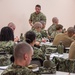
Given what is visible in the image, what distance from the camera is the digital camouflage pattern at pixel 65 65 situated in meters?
3.06

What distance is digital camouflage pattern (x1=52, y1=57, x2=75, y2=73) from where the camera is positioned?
10.0ft

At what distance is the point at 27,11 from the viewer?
9.23 m

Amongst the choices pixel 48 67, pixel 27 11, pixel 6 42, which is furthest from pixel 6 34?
pixel 27 11

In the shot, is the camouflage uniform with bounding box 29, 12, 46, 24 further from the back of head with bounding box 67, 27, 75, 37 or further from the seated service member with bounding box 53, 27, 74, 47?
the back of head with bounding box 67, 27, 75, 37

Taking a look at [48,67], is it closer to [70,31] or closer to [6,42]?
[6,42]

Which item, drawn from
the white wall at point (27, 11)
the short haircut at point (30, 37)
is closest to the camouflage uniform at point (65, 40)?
the short haircut at point (30, 37)

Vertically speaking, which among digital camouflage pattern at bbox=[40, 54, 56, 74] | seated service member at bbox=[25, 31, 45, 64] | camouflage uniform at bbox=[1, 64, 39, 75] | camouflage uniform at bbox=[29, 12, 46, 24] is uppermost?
camouflage uniform at bbox=[29, 12, 46, 24]

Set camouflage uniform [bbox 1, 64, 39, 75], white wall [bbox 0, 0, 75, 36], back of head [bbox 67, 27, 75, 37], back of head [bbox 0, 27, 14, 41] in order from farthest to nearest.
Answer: white wall [bbox 0, 0, 75, 36]
back of head [bbox 67, 27, 75, 37]
back of head [bbox 0, 27, 14, 41]
camouflage uniform [bbox 1, 64, 39, 75]

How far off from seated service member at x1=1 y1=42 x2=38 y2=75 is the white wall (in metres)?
6.04

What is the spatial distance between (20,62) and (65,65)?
1.00 meters

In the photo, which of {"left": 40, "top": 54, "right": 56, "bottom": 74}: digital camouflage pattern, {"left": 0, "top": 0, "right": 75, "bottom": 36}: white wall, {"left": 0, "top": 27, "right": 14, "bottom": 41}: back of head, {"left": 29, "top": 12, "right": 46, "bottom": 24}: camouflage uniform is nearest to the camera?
{"left": 40, "top": 54, "right": 56, "bottom": 74}: digital camouflage pattern

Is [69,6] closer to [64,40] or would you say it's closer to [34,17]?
[34,17]

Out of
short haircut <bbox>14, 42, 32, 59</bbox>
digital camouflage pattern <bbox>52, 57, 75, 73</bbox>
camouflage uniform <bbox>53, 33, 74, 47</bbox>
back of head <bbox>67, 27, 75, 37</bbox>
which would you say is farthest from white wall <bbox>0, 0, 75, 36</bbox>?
short haircut <bbox>14, 42, 32, 59</bbox>

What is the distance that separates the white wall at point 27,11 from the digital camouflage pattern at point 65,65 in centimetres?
534
